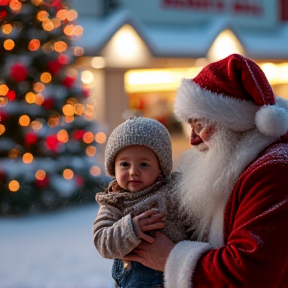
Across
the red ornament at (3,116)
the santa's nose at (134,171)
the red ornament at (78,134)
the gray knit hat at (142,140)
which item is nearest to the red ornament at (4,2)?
the red ornament at (3,116)

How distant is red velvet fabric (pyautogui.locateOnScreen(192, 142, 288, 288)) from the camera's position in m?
1.13

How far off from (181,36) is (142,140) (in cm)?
758

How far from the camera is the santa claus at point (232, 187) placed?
1.14 meters

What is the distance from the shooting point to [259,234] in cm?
113

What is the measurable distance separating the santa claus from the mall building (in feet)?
18.6

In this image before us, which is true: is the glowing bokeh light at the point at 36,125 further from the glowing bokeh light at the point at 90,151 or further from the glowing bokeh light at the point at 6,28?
the glowing bokeh light at the point at 6,28

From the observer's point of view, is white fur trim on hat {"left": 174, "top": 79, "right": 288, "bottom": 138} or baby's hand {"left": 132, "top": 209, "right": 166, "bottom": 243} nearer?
white fur trim on hat {"left": 174, "top": 79, "right": 288, "bottom": 138}

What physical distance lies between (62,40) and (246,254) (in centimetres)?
404

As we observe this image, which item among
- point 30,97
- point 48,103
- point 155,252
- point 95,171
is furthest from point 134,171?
point 95,171

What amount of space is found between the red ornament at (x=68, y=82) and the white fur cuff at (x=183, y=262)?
3772 millimetres

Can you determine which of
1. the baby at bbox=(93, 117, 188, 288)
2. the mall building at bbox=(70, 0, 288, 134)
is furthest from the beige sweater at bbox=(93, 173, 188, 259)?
the mall building at bbox=(70, 0, 288, 134)

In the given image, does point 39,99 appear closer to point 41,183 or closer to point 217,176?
point 41,183

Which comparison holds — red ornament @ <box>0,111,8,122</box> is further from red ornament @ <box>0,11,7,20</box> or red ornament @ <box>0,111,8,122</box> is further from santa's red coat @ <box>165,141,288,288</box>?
santa's red coat @ <box>165,141,288,288</box>

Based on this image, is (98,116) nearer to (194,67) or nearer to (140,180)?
(194,67)
